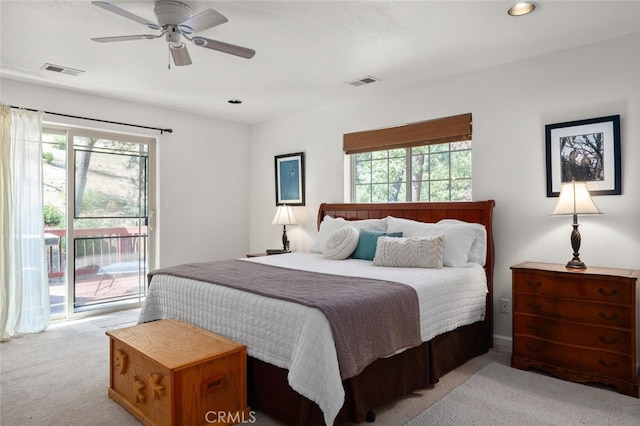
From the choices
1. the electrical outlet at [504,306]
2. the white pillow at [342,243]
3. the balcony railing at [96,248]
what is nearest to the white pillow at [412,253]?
the white pillow at [342,243]

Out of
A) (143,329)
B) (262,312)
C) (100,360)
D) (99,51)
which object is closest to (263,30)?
(99,51)

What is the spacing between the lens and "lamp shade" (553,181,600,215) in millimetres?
2754

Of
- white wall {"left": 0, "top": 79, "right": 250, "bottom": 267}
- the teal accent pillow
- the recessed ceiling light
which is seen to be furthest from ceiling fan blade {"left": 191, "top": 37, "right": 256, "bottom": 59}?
white wall {"left": 0, "top": 79, "right": 250, "bottom": 267}

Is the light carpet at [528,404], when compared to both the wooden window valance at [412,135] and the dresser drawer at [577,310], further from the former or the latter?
the wooden window valance at [412,135]

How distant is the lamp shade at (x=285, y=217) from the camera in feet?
16.3

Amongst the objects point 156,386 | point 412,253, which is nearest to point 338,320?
point 156,386

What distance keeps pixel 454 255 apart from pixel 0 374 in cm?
343

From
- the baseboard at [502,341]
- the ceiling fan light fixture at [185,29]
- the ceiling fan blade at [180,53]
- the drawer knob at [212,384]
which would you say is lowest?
the baseboard at [502,341]

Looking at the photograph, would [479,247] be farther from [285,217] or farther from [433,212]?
[285,217]

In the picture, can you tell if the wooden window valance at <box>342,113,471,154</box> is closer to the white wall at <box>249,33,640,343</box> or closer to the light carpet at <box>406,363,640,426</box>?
the white wall at <box>249,33,640,343</box>

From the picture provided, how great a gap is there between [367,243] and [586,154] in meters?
1.83

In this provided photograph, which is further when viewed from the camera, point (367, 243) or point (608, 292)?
point (367, 243)

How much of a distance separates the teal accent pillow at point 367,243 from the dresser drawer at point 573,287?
108 centimetres

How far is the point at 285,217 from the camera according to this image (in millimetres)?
4969
